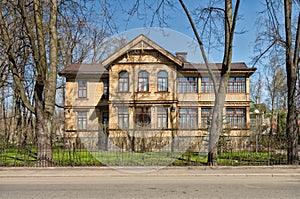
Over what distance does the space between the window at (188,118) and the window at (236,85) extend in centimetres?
426

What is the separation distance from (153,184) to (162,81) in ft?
63.8

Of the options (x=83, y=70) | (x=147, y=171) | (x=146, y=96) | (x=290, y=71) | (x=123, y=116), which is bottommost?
(x=147, y=171)

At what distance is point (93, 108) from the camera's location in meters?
31.0

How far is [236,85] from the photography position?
30.6 meters

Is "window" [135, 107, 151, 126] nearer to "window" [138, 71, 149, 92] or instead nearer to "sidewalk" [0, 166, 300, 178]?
"window" [138, 71, 149, 92]

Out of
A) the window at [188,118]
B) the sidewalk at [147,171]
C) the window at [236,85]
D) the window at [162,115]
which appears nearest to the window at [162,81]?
the window at [162,115]

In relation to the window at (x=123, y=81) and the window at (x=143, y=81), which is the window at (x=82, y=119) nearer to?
the window at (x=123, y=81)

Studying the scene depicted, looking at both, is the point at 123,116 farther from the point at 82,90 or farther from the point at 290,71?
the point at 290,71

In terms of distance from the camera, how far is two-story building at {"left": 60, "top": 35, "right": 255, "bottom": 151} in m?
28.0

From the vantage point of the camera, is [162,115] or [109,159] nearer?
[109,159]

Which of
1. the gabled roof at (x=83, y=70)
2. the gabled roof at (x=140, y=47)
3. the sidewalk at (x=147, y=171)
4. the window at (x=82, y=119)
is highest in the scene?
the gabled roof at (x=140, y=47)

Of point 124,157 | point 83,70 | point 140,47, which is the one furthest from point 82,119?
point 124,157

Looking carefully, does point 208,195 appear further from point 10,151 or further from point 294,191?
point 10,151

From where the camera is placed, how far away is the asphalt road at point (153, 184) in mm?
8234
